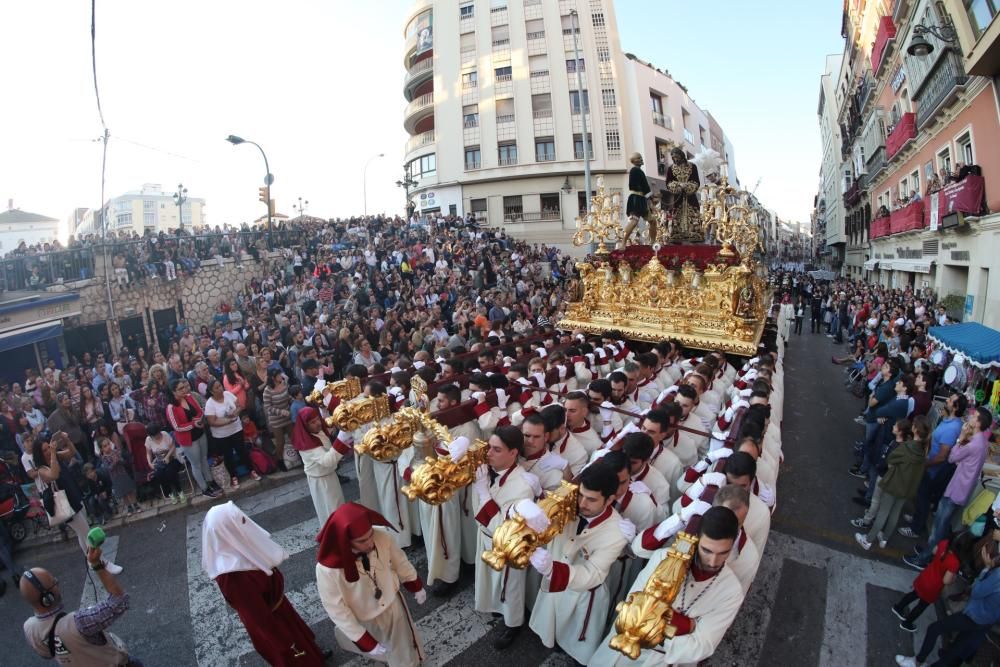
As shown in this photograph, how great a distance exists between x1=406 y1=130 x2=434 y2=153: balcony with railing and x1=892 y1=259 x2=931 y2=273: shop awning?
2672 centimetres

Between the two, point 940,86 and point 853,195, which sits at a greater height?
point 940,86

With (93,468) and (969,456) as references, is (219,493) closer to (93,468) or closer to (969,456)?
(93,468)

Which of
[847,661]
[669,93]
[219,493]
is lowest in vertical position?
[847,661]

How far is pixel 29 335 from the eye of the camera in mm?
11672

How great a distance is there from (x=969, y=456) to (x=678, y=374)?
344 centimetres

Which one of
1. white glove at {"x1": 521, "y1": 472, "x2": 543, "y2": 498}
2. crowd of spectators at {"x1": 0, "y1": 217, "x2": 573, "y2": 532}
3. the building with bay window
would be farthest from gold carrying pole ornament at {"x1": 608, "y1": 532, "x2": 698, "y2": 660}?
the building with bay window

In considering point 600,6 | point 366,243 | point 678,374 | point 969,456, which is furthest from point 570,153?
point 969,456

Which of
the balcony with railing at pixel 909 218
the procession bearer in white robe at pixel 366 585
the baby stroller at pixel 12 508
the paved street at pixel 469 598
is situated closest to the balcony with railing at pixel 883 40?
the balcony with railing at pixel 909 218

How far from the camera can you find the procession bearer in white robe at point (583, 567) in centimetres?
282

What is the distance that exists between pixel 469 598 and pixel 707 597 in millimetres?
2521

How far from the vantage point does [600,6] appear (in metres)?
29.6

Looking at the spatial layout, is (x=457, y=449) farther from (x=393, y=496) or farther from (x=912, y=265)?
(x=912, y=265)

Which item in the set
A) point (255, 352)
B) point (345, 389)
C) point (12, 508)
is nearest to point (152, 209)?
point (255, 352)

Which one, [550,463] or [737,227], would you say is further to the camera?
[737,227]
